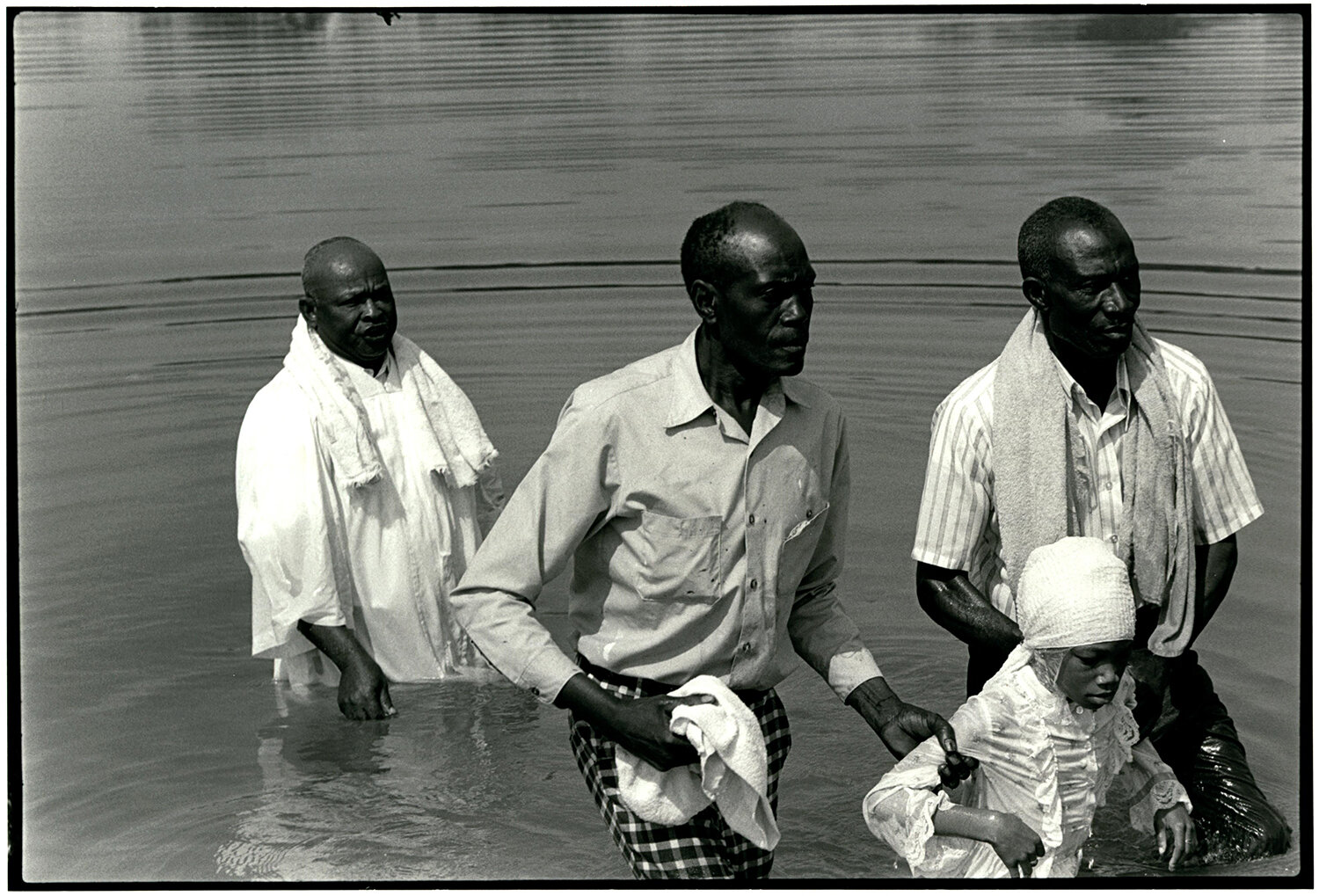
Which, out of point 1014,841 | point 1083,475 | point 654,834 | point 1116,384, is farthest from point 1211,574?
point 654,834

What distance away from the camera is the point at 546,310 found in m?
13.1

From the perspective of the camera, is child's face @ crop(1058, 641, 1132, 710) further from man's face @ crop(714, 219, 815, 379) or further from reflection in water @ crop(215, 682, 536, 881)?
reflection in water @ crop(215, 682, 536, 881)

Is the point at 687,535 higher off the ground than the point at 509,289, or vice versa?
the point at 687,535

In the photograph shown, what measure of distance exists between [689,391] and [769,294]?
31cm

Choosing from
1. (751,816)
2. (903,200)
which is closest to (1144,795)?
(751,816)

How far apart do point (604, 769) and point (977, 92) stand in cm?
859

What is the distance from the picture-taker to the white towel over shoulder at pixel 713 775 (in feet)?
13.8

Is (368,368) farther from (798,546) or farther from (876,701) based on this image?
(876,701)

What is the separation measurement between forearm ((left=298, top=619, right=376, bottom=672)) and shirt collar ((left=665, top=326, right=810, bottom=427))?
8.27ft

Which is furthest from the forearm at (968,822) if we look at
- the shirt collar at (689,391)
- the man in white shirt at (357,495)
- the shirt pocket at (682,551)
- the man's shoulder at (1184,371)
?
the man in white shirt at (357,495)

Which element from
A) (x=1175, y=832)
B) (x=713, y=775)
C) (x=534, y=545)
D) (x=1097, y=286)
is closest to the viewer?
(x=713, y=775)

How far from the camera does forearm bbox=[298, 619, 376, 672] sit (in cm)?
664

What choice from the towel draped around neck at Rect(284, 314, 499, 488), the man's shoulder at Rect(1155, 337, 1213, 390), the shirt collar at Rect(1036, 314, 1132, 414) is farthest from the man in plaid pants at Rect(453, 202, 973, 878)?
the towel draped around neck at Rect(284, 314, 499, 488)

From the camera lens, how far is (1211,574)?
17.0ft
